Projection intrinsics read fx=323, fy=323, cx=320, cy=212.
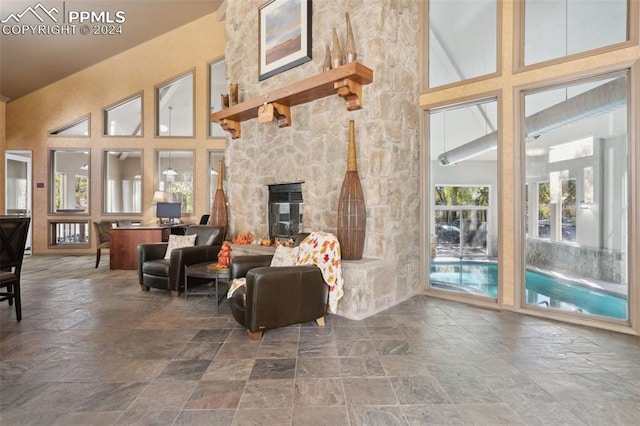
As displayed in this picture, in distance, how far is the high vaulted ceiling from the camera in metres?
5.78

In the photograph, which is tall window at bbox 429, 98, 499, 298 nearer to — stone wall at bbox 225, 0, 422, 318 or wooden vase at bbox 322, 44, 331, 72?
stone wall at bbox 225, 0, 422, 318

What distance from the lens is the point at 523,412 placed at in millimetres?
1756

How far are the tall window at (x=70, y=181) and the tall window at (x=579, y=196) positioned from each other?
9024 mm

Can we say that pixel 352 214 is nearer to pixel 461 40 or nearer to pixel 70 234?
pixel 461 40

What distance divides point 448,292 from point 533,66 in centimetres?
269

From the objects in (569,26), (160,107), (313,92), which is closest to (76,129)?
(160,107)

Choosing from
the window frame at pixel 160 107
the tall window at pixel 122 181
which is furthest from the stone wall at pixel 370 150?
the tall window at pixel 122 181

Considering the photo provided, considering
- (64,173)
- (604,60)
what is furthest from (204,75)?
(604,60)

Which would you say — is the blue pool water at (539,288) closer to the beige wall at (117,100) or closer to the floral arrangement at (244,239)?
the floral arrangement at (244,239)

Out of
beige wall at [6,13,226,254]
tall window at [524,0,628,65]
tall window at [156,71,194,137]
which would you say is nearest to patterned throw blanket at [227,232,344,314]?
tall window at [524,0,628,65]

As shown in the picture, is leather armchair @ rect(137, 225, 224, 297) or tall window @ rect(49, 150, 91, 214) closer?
leather armchair @ rect(137, 225, 224, 297)

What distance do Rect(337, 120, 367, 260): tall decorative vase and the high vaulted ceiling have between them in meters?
5.92

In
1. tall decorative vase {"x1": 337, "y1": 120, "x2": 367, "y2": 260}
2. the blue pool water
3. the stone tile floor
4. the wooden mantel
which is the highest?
the wooden mantel

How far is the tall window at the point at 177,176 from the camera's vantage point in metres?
7.96
